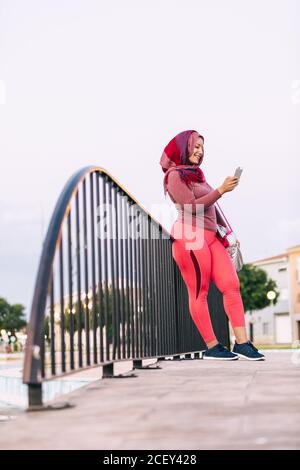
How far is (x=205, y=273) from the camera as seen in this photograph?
4875 mm

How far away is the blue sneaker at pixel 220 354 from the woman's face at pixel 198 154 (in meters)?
1.18

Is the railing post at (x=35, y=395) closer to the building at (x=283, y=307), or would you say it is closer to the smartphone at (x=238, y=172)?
the smartphone at (x=238, y=172)

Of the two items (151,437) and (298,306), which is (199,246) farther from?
(298,306)

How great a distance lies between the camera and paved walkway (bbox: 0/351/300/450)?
190 cm

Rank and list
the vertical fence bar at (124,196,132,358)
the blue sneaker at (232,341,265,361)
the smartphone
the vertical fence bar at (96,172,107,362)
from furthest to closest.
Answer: the blue sneaker at (232,341,265,361), the smartphone, the vertical fence bar at (124,196,132,358), the vertical fence bar at (96,172,107,362)

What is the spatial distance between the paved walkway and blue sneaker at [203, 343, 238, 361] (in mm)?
1342

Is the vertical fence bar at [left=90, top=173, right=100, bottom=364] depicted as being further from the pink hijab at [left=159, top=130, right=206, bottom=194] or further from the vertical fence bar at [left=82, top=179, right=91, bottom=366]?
the pink hijab at [left=159, top=130, right=206, bottom=194]

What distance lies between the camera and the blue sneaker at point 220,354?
4.76 meters

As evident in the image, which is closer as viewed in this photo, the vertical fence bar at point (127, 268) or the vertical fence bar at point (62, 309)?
the vertical fence bar at point (62, 309)

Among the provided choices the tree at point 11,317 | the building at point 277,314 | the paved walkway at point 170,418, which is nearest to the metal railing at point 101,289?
the paved walkway at point 170,418

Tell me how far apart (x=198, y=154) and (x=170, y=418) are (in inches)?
115

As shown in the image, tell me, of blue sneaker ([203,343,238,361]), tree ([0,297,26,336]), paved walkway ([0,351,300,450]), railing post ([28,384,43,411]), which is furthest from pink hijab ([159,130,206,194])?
→ tree ([0,297,26,336])

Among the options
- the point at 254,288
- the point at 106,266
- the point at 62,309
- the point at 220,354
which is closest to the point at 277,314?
the point at 254,288
